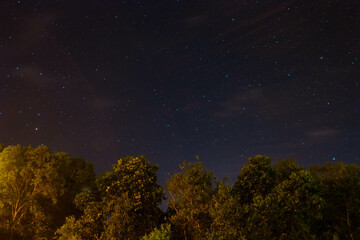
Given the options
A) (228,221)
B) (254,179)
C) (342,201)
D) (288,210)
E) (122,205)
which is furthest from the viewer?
(342,201)

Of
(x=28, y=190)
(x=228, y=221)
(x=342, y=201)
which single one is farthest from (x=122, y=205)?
(x=342, y=201)

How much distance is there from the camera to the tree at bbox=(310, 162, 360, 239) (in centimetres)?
3891

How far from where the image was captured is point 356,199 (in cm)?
3875

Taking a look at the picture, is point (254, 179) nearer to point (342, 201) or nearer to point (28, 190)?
point (342, 201)

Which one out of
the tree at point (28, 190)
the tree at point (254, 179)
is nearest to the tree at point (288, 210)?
the tree at point (254, 179)

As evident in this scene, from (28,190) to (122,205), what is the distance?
53.4 feet

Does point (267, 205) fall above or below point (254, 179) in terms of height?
below

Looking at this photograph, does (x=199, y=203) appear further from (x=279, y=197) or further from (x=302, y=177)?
(x=302, y=177)

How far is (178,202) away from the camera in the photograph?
33.8 metres

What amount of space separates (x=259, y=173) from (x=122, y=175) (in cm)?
1541

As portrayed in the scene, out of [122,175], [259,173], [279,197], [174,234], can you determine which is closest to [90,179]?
[122,175]

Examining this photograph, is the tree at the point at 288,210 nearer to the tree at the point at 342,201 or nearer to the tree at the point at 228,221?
→ the tree at the point at 228,221

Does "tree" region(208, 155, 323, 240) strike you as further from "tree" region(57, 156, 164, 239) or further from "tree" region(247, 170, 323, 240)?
"tree" region(57, 156, 164, 239)

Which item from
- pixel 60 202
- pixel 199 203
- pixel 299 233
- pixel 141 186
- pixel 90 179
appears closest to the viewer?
pixel 299 233
